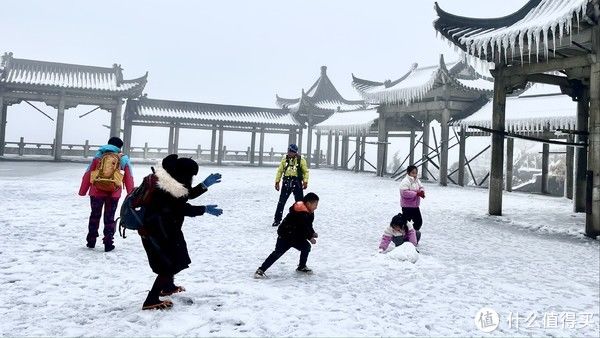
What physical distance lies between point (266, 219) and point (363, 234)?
2.17 metres

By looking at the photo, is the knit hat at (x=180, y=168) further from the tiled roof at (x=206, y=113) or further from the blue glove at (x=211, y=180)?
the tiled roof at (x=206, y=113)

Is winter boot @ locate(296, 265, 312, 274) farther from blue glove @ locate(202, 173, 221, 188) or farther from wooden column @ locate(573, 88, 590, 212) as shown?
wooden column @ locate(573, 88, 590, 212)

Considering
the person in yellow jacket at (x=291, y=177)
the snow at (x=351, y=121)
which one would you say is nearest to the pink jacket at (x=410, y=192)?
the person in yellow jacket at (x=291, y=177)

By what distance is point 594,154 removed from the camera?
6.93 meters

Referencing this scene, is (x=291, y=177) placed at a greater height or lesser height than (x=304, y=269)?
greater

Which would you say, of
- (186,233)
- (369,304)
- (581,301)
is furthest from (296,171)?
(581,301)

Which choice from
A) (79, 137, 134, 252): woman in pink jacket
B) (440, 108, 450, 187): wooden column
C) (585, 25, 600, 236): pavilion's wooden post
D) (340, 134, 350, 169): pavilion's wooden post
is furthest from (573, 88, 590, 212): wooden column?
(340, 134, 350, 169): pavilion's wooden post

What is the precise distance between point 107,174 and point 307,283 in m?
2.88

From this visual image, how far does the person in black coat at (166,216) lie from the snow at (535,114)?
13.7 m

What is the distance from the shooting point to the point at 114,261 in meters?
4.71

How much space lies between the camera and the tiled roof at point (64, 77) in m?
21.7

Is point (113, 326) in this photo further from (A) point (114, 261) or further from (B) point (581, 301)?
(B) point (581, 301)

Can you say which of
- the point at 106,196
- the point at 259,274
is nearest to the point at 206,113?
the point at 106,196

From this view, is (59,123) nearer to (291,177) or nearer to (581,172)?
(291,177)
